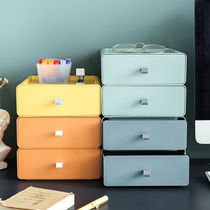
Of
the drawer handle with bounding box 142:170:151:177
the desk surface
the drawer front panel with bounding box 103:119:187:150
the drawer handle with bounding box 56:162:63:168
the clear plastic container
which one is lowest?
the desk surface

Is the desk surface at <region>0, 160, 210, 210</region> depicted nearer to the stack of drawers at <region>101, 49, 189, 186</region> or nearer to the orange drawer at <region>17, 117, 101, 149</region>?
the stack of drawers at <region>101, 49, 189, 186</region>

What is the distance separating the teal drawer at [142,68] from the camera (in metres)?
1.67

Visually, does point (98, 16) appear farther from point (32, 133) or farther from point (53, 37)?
point (32, 133)

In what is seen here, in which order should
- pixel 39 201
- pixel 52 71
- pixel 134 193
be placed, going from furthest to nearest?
pixel 52 71
pixel 134 193
pixel 39 201

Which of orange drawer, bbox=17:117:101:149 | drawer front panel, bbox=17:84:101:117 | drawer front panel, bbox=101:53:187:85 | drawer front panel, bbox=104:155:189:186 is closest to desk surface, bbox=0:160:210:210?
drawer front panel, bbox=104:155:189:186

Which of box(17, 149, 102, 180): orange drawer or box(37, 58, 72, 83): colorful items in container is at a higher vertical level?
box(37, 58, 72, 83): colorful items in container

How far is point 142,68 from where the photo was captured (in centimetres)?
166

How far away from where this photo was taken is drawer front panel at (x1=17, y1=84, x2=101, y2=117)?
1.70 m

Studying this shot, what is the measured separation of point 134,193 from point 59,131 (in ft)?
1.18

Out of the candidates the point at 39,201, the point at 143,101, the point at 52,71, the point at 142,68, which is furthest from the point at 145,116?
the point at 39,201

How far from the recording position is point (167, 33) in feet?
6.56

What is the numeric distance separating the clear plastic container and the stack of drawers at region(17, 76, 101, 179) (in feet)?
0.28

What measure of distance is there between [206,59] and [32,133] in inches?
27.8

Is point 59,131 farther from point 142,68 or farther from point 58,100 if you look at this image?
point 142,68
